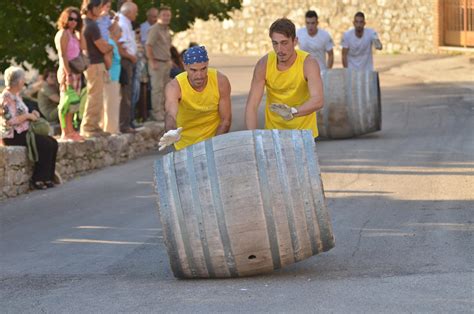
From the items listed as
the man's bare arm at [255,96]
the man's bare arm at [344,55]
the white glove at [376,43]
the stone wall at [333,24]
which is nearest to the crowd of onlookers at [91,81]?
the man's bare arm at [344,55]

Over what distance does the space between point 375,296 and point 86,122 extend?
948 cm

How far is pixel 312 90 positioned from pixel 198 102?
2.90 feet

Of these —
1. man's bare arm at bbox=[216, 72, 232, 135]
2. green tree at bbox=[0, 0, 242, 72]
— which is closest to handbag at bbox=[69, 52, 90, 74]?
green tree at bbox=[0, 0, 242, 72]

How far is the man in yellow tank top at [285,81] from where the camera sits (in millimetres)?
10344

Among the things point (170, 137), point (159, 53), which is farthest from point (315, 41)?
→ point (170, 137)

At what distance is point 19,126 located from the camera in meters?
15.1

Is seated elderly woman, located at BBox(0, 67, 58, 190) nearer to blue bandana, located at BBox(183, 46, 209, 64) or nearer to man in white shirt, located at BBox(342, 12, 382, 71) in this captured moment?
blue bandana, located at BBox(183, 46, 209, 64)

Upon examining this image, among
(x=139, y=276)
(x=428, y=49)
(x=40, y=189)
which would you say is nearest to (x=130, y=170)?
(x=40, y=189)

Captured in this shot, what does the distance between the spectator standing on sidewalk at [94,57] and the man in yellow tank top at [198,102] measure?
661cm

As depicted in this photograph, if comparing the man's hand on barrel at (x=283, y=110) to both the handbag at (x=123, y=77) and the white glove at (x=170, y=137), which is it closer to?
the white glove at (x=170, y=137)

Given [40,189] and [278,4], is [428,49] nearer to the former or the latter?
[278,4]

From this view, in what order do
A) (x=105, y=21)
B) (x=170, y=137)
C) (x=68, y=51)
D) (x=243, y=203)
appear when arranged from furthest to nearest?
(x=105, y=21), (x=68, y=51), (x=170, y=137), (x=243, y=203)

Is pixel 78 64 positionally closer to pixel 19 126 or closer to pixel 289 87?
pixel 19 126

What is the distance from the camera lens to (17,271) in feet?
34.6
